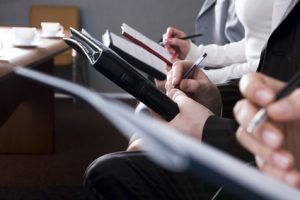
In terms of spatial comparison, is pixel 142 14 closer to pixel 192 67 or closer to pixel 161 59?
pixel 161 59

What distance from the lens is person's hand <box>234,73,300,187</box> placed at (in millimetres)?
341

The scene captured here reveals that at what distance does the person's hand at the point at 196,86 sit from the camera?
A: 0.94 meters

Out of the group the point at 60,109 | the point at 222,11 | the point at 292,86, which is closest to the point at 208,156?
the point at 292,86

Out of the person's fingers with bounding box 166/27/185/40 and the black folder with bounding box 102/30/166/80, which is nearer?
the black folder with bounding box 102/30/166/80

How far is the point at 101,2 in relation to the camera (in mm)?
3828

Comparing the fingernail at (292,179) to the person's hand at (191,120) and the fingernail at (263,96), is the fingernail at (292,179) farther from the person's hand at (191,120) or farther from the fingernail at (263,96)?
the person's hand at (191,120)

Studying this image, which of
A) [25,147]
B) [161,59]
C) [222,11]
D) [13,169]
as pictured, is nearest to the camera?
[161,59]

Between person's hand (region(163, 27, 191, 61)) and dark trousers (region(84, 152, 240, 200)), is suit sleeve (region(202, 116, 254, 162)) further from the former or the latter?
person's hand (region(163, 27, 191, 61))

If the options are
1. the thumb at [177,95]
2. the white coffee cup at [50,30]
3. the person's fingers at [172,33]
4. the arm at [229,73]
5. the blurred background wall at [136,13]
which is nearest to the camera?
the thumb at [177,95]

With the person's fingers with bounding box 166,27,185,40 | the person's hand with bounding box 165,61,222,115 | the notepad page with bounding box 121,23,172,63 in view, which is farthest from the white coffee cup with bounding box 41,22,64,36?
the person's hand with bounding box 165,61,222,115

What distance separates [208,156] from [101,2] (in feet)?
12.1

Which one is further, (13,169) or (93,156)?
(93,156)

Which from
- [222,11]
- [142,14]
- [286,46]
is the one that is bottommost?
[142,14]

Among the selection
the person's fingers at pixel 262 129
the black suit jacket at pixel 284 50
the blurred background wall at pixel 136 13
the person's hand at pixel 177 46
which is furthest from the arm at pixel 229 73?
the blurred background wall at pixel 136 13
